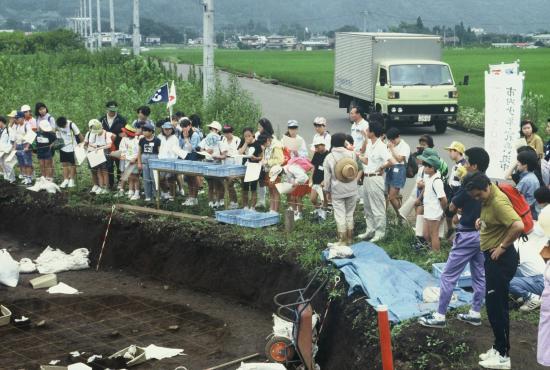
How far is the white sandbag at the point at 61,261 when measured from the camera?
17109 millimetres

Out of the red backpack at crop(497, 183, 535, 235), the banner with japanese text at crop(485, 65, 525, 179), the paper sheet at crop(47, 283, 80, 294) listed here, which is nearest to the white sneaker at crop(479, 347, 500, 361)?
the red backpack at crop(497, 183, 535, 235)

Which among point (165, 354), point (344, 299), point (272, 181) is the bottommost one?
point (165, 354)

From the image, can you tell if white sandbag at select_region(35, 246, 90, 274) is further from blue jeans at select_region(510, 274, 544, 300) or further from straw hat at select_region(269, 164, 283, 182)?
blue jeans at select_region(510, 274, 544, 300)

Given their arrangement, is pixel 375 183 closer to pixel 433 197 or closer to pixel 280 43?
pixel 433 197

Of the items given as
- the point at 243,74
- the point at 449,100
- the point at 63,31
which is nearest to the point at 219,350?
the point at 449,100

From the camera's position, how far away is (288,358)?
1196 cm

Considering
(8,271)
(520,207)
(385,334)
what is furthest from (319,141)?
(385,334)

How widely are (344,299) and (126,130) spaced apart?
7118 mm

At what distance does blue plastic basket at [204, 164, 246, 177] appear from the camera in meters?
16.0

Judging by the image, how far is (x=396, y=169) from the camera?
49.4 feet

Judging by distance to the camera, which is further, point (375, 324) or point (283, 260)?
point (283, 260)

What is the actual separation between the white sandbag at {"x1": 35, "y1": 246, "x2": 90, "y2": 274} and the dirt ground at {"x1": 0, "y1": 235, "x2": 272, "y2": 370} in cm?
34

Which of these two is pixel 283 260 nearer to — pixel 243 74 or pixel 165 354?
pixel 165 354

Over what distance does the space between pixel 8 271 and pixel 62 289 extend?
1036 millimetres
